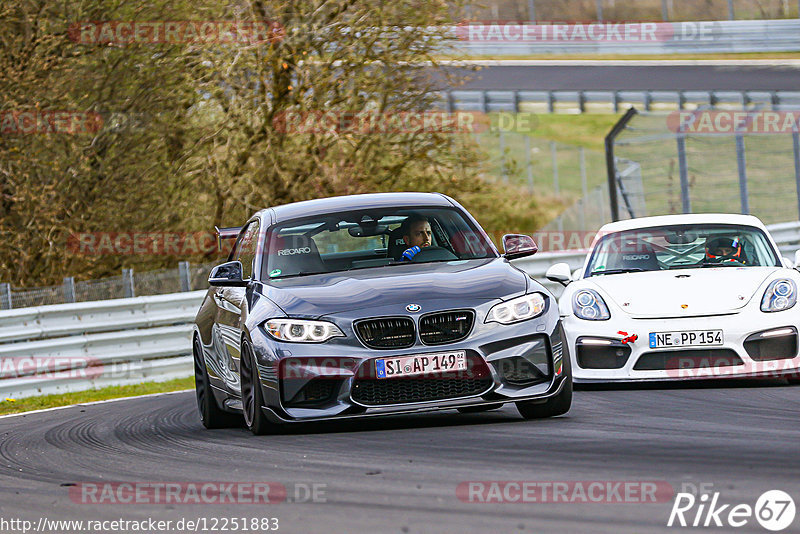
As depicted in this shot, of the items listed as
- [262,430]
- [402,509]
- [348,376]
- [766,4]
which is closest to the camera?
[402,509]

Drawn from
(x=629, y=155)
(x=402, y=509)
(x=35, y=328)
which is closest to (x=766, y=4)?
(x=629, y=155)

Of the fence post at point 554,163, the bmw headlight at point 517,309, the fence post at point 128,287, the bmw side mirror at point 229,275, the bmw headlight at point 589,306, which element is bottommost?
the fence post at point 554,163

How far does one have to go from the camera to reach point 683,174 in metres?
20.9

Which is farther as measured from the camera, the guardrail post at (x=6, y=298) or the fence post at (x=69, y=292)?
the fence post at (x=69, y=292)

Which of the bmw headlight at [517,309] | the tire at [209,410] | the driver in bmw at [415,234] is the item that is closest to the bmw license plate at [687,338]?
the driver in bmw at [415,234]

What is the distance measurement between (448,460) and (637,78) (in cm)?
3661

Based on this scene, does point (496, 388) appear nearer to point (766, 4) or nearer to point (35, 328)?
point (35, 328)

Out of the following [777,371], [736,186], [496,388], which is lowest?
[736,186]

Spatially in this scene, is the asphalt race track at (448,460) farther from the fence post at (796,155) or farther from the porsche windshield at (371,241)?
the fence post at (796,155)

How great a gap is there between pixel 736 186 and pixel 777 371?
12159 mm

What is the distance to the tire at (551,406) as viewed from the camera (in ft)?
26.6

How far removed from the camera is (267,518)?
5371 millimetres

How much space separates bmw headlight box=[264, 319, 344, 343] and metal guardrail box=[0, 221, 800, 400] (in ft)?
25.0

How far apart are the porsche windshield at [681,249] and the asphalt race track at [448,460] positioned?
149 cm
